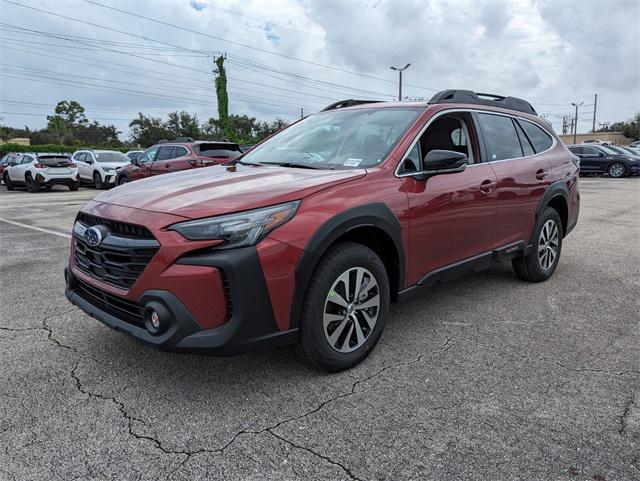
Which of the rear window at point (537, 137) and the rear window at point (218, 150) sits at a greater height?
the rear window at point (218, 150)

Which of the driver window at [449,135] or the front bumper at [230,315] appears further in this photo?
the driver window at [449,135]

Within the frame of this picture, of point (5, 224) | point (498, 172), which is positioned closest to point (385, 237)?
point (498, 172)

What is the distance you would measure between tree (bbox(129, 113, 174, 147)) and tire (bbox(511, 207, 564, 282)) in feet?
217

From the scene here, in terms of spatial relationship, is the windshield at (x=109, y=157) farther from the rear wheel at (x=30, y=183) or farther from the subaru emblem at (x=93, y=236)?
the subaru emblem at (x=93, y=236)

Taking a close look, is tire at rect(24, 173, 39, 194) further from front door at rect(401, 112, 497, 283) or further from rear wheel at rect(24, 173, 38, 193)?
front door at rect(401, 112, 497, 283)

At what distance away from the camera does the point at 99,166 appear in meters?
19.5

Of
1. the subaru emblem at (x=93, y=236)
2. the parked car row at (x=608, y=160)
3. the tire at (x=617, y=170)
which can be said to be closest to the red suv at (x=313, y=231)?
the subaru emblem at (x=93, y=236)

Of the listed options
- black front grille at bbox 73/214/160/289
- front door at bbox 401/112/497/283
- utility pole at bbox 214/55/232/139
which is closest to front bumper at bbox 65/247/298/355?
black front grille at bbox 73/214/160/289

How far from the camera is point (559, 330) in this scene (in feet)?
12.1

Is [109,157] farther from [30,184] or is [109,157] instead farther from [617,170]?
[617,170]

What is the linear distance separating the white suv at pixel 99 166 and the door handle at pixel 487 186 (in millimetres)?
18063

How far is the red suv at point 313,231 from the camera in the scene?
7.98 feet

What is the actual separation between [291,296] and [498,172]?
2401 millimetres

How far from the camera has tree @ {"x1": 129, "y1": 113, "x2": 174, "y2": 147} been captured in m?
66.9
